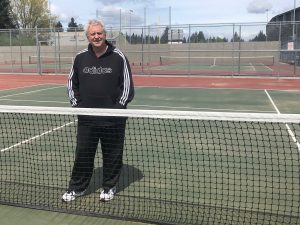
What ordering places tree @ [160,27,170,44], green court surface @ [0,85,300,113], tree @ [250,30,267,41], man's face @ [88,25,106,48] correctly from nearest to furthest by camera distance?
1. man's face @ [88,25,106,48]
2. green court surface @ [0,85,300,113]
3. tree @ [250,30,267,41]
4. tree @ [160,27,170,44]

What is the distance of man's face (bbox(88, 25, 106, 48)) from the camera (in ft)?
14.7

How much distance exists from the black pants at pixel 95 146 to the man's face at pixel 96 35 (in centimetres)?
83

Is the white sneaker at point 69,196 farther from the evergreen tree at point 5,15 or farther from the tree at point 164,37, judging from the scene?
the evergreen tree at point 5,15

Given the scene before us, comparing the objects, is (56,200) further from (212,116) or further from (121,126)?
(212,116)

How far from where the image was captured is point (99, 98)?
4684 mm

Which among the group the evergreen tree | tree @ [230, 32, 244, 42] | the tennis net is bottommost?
the tennis net

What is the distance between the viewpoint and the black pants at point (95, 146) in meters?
4.75

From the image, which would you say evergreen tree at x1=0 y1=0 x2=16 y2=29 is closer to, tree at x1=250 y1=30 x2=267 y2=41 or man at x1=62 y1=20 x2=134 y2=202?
tree at x1=250 y1=30 x2=267 y2=41

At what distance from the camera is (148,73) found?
84.9 feet

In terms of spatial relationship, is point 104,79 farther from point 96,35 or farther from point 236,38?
point 236,38

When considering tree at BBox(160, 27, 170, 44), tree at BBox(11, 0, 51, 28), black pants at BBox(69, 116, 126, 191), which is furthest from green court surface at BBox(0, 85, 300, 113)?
tree at BBox(11, 0, 51, 28)

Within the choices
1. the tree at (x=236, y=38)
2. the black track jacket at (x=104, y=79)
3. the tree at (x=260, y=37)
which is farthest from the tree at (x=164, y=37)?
the black track jacket at (x=104, y=79)

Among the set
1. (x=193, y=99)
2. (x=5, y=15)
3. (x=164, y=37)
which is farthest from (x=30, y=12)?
(x=193, y=99)

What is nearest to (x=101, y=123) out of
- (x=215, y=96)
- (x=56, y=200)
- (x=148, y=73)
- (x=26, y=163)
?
(x=56, y=200)
